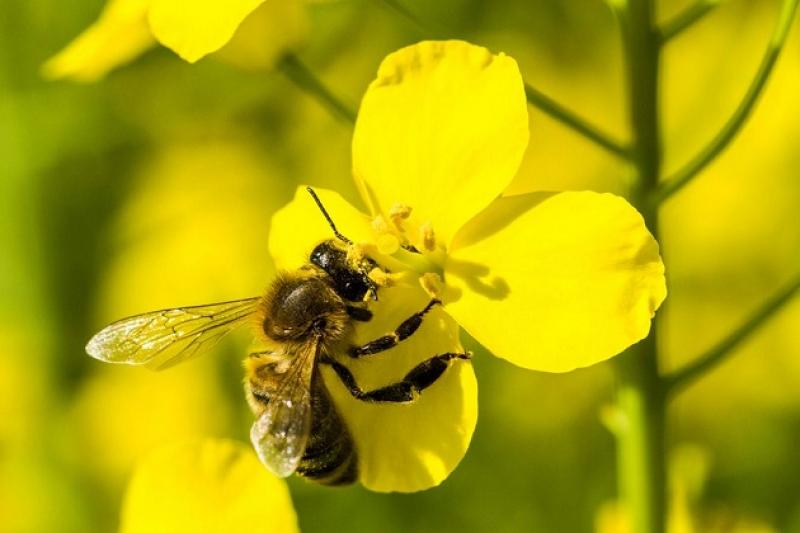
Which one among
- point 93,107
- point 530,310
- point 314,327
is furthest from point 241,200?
point 530,310

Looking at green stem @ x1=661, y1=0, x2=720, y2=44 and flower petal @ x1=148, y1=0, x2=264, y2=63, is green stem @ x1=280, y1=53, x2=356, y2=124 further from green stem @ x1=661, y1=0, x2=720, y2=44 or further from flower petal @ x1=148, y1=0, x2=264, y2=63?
green stem @ x1=661, y1=0, x2=720, y2=44

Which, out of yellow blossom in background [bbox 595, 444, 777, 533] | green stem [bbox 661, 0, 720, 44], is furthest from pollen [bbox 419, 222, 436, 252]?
yellow blossom in background [bbox 595, 444, 777, 533]

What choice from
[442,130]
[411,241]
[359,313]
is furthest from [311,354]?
[442,130]

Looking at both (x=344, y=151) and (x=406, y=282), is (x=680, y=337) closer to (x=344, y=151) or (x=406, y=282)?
(x=344, y=151)

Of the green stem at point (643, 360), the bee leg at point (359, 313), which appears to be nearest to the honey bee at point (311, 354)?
the bee leg at point (359, 313)

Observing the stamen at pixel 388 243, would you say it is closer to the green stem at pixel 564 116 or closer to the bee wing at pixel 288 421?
the bee wing at pixel 288 421
